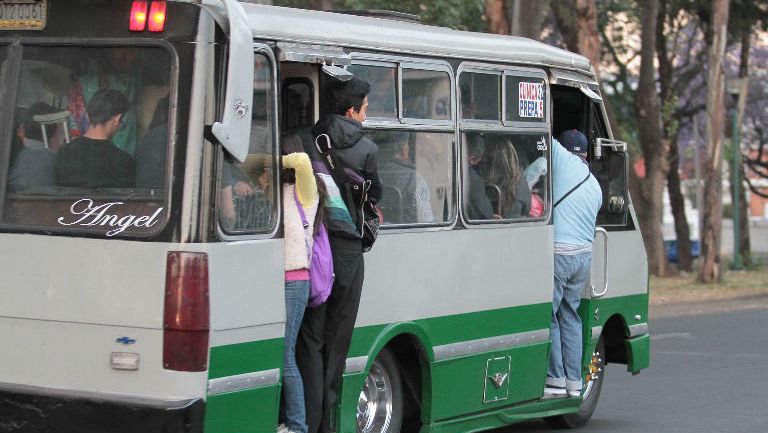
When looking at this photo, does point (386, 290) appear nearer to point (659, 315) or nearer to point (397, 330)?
point (397, 330)

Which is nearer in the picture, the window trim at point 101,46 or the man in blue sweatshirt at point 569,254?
the window trim at point 101,46

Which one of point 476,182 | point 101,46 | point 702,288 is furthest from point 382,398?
point 702,288

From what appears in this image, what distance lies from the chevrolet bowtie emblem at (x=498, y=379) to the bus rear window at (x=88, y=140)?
123 inches

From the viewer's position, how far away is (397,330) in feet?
25.5

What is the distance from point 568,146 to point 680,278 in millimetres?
21469

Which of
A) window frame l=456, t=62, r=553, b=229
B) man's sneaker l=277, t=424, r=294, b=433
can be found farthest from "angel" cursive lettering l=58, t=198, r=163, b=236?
window frame l=456, t=62, r=553, b=229

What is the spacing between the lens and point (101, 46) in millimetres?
6504

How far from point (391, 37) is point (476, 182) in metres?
1.20

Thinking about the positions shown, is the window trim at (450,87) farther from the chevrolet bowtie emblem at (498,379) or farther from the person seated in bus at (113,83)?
the person seated in bus at (113,83)

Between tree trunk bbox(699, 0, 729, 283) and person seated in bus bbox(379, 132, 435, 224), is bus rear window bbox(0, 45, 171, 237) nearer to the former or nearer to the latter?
person seated in bus bbox(379, 132, 435, 224)

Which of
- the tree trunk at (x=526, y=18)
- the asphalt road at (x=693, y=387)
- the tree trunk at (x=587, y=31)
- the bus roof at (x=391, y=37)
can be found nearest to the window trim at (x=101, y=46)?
the bus roof at (x=391, y=37)

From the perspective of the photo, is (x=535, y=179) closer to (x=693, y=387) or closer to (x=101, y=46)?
(x=101, y=46)

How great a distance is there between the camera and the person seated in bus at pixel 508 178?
8703 mm

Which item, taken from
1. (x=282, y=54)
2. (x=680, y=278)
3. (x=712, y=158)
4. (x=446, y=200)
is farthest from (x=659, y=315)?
(x=282, y=54)
